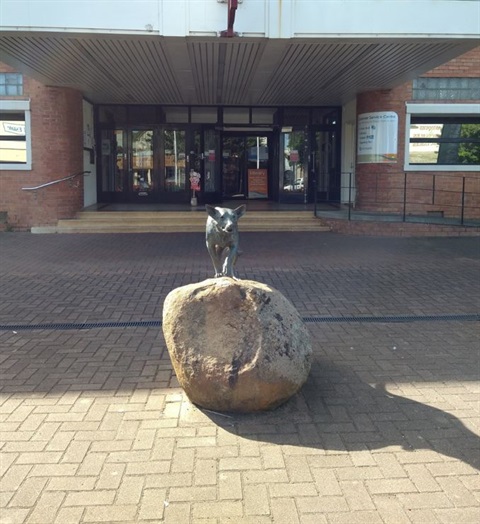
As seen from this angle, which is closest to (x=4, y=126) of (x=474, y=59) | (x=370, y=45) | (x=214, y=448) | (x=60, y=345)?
(x=370, y=45)

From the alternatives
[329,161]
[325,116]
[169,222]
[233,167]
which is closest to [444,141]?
[329,161]

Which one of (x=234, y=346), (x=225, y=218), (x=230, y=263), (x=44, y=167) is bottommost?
(x=234, y=346)

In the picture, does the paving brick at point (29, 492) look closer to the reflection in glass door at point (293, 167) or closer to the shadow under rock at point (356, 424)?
the shadow under rock at point (356, 424)

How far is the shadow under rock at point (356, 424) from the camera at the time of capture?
362 centimetres

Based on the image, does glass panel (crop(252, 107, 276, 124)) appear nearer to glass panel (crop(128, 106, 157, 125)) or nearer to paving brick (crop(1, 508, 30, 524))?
glass panel (crop(128, 106, 157, 125))

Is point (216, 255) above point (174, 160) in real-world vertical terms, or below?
below

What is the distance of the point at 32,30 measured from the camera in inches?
363

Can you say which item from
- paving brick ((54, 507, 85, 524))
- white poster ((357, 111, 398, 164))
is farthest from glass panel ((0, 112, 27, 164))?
paving brick ((54, 507, 85, 524))

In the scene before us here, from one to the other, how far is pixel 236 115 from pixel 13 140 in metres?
7.26

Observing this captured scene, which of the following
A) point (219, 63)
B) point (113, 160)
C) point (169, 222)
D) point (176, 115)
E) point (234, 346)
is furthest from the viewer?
point (176, 115)

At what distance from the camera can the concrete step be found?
46.7 ft

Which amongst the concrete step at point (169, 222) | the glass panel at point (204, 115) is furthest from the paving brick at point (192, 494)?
the glass panel at point (204, 115)

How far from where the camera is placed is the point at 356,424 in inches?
153

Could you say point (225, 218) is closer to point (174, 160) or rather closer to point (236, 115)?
point (174, 160)
